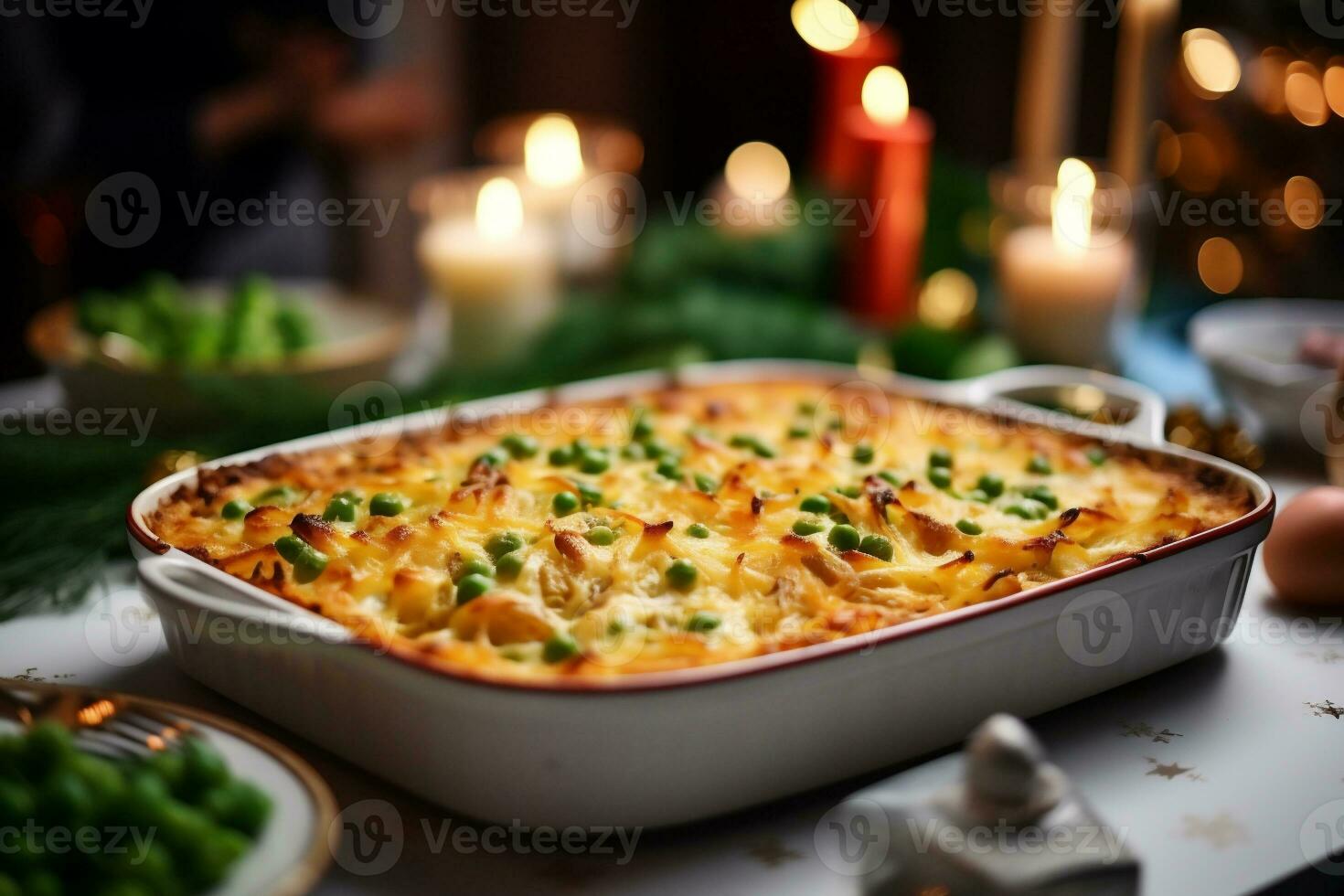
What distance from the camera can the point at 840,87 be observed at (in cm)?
338

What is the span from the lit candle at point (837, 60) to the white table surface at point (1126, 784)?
1.87 meters

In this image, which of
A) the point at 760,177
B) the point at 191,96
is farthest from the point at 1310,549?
the point at 191,96

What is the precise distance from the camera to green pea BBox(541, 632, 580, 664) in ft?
4.25

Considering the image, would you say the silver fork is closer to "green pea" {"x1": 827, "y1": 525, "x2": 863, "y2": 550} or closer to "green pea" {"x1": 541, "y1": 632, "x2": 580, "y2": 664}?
"green pea" {"x1": 541, "y1": 632, "x2": 580, "y2": 664}

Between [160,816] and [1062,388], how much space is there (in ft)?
5.68

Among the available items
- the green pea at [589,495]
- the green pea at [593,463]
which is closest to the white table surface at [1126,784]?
the green pea at [589,495]

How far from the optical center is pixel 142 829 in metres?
1.04

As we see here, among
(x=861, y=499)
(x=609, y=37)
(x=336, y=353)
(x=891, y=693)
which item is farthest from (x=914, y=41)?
(x=891, y=693)

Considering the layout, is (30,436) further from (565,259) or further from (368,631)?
(565,259)

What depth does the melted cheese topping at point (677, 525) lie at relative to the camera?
139cm

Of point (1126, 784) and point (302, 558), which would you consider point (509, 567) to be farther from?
point (1126, 784)

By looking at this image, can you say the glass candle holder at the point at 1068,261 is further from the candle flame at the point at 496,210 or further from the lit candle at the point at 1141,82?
the candle flame at the point at 496,210

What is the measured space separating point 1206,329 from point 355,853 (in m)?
2.14

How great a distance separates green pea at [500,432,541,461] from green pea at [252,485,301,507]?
345 millimetres
